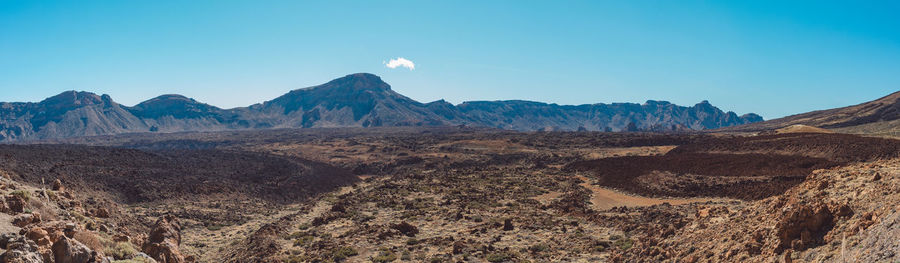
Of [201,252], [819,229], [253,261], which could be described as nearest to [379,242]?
[253,261]

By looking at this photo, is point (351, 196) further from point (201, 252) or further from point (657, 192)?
point (657, 192)

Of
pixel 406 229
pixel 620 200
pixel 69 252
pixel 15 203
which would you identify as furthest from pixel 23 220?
pixel 620 200

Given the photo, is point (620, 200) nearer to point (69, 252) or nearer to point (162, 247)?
point (162, 247)

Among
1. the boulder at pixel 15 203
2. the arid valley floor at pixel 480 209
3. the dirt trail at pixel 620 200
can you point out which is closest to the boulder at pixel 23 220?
the arid valley floor at pixel 480 209

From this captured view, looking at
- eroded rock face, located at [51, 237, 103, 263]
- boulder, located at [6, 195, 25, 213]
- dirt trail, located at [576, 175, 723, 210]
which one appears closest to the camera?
eroded rock face, located at [51, 237, 103, 263]

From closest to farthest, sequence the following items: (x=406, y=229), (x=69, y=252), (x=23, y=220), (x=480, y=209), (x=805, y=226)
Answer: (x=805, y=226) → (x=69, y=252) → (x=23, y=220) → (x=406, y=229) → (x=480, y=209)

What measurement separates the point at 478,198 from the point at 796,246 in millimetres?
27090

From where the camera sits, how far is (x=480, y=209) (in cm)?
3136

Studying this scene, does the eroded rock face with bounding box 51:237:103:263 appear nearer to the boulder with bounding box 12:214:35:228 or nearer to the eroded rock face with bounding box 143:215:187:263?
the boulder with bounding box 12:214:35:228

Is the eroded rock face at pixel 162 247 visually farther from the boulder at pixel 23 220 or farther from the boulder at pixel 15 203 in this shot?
the boulder at pixel 15 203

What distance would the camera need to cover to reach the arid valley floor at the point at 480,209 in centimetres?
1066

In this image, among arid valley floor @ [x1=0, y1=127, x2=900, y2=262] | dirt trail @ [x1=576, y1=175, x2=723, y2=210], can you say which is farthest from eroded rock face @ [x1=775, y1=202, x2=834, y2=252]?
dirt trail @ [x1=576, y1=175, x2=723, y2=210]

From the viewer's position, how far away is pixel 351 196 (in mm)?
40938

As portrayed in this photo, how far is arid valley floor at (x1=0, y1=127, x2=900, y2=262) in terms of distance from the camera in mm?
10664
